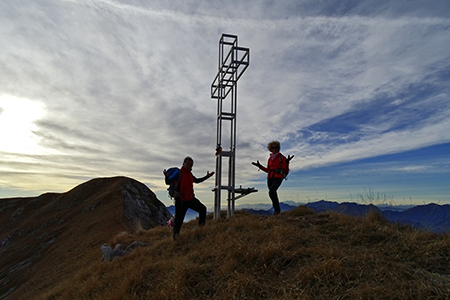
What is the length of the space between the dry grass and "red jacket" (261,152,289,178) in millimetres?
1617

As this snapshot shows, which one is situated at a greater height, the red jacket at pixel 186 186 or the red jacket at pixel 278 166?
the red jacket at pixel 278 166

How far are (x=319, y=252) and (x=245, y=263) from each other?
1208mm

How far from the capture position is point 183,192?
7.75 meters

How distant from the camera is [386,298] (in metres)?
3.19

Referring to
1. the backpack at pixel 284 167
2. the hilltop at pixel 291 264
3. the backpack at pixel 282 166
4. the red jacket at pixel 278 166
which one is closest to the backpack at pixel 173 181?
the hilltop at pixel 291 264

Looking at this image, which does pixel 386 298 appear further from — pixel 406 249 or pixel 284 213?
pixel 284 213

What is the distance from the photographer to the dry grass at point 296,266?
3569 mm

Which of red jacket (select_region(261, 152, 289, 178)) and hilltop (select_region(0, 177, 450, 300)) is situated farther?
red jacket (select_region(261, 152, 289, 178))

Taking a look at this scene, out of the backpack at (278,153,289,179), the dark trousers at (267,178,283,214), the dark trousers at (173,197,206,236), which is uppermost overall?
the backpack at (278,153,289,179)

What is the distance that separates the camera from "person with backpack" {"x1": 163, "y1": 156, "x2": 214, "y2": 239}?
760 centimetres

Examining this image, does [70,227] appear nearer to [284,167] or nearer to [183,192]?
[183,192]

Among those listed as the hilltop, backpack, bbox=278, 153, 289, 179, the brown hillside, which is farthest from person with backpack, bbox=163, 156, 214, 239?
the brown hillside

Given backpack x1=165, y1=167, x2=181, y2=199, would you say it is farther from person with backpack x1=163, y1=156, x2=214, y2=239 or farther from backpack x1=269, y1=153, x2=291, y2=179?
backpack x1=269, y1=153, x2=291, y2=179

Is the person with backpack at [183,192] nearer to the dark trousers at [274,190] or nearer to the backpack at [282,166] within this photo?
the dark trousers at [274,190]
